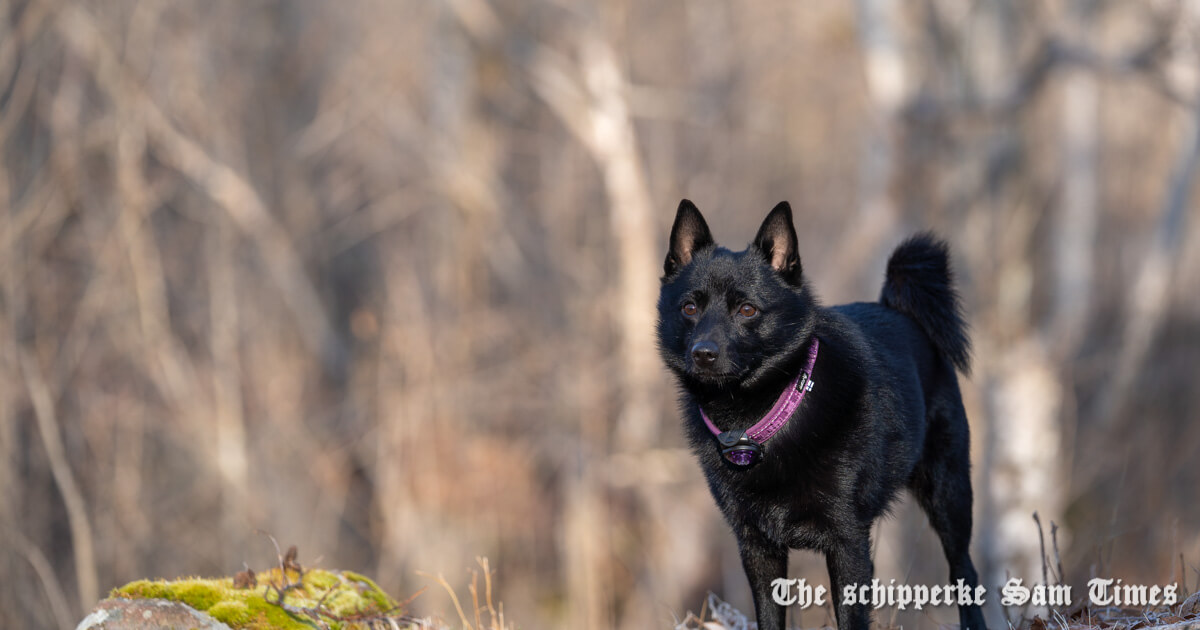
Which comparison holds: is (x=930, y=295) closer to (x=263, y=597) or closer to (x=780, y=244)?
(x=780, y=244)

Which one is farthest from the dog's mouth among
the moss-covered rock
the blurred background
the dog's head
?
the blurred background

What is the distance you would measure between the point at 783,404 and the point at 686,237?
2.40 ft

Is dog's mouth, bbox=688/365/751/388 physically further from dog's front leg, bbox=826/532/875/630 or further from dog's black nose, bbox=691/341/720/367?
dog's front leg, bbox=826/532/875/630

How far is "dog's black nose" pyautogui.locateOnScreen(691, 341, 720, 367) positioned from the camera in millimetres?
3154

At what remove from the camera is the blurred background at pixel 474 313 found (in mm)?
8945

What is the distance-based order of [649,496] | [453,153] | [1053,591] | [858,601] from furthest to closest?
1. [453,153]
2. [649,496]
3. [1053,591]
4. [858,601]

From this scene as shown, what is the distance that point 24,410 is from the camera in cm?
823

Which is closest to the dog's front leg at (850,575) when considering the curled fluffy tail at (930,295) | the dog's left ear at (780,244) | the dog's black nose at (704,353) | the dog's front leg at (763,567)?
the dog's front leg at (763,567)

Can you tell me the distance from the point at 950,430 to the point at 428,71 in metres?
10.7

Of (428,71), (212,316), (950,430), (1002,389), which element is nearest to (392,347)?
(212,316)

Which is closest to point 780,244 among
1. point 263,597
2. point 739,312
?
point 739,312

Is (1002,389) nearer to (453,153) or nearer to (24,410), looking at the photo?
(453,153)

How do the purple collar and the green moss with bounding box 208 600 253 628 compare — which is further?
the purple collar

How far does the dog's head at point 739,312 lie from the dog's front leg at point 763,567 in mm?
517
